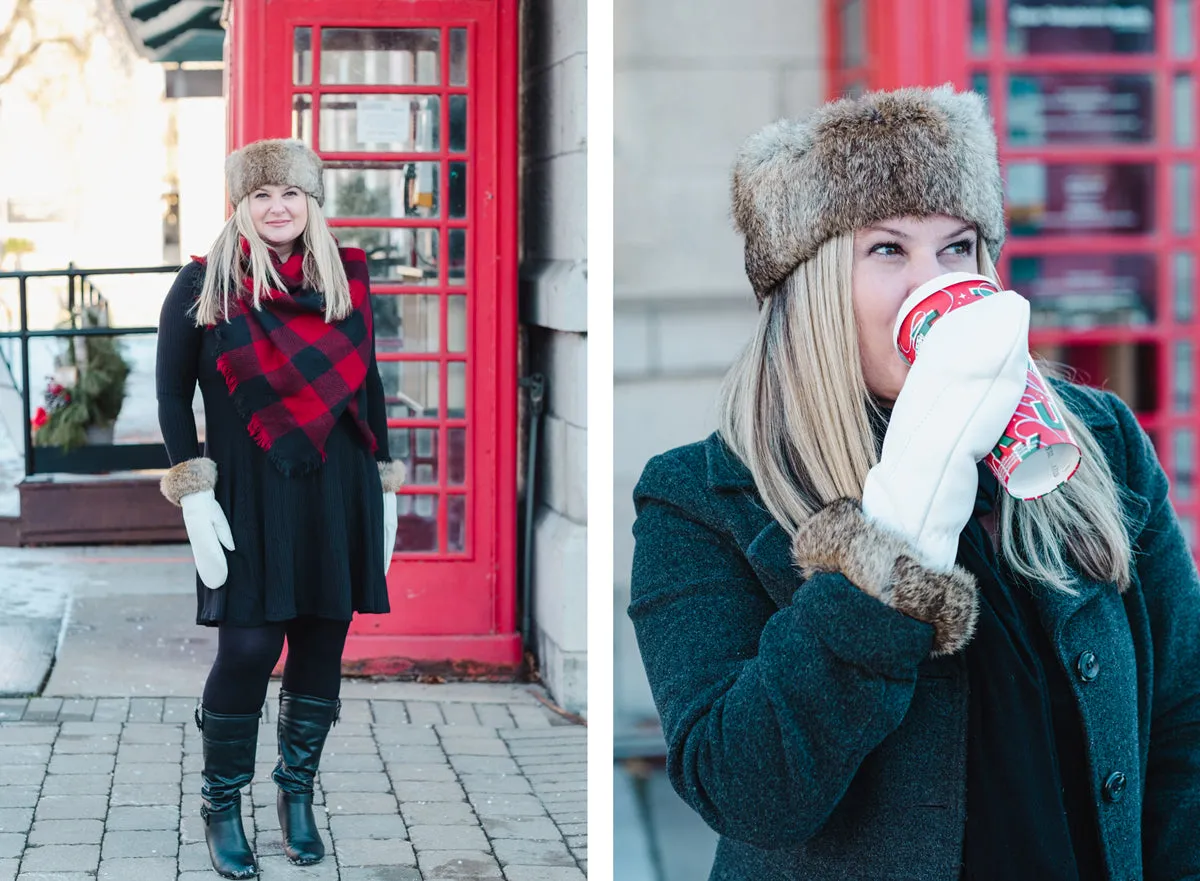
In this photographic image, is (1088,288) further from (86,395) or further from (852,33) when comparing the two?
(86,395)

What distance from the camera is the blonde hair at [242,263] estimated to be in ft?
6.68

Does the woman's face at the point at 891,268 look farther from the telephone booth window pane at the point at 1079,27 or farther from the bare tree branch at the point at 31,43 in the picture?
the telephone booth window pane at the point at 1079,27

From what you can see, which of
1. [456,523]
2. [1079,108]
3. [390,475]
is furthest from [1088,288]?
[390,475]

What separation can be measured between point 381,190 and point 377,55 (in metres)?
0.27

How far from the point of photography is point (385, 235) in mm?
2826

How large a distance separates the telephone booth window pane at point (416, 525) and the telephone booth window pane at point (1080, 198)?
1.59m

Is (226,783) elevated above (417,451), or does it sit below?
below

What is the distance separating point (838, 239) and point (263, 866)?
146cm

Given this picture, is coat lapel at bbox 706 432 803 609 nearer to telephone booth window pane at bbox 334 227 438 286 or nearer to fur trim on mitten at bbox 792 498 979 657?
fur trim on mitten at bbox 792 498 979 657

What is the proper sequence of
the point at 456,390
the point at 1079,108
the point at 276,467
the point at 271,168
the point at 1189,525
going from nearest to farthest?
the point at 271,168 < the point at 276,467 < the point at 456,390 < the point at 1079,108 < the point at 1189,525

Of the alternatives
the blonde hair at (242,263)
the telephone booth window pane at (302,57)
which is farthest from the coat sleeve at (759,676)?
the telephone booth window pane at (302,57)

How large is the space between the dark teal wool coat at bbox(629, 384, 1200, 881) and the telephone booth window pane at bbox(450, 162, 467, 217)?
183 centimetres

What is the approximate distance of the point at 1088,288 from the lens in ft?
10.9

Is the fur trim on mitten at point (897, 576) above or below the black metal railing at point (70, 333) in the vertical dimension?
below
